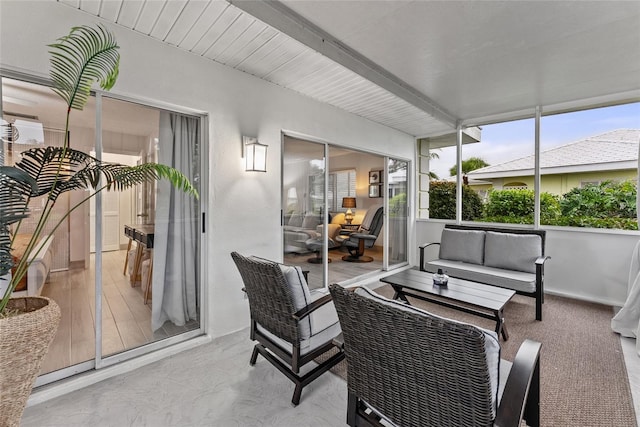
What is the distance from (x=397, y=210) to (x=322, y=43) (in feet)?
11.5

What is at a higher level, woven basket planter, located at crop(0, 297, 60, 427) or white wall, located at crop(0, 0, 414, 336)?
white wall, located at crop(0, 0, 414, 336)

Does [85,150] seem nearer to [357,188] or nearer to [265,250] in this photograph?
[265,250]

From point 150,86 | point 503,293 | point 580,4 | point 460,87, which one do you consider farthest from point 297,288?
point 460,87

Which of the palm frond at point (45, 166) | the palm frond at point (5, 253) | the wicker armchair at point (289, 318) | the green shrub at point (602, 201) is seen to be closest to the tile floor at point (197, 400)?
the wicker armchair at point (289, 318)

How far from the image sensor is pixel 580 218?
12.7 feet

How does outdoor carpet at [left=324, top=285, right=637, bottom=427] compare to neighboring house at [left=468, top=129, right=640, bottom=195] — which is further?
neighboring house at [left=468, top=129, right=640, bottom=195]

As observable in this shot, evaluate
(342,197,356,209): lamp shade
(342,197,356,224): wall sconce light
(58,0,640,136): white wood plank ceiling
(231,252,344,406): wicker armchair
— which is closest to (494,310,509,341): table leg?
(231,252,344,406): wicker armchair

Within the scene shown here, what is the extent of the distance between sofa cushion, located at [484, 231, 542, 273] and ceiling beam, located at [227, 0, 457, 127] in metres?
2.16

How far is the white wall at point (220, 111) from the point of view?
1807 millimetres

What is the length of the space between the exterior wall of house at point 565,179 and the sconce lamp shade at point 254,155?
13.0 feet

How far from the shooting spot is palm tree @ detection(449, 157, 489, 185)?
4.87m

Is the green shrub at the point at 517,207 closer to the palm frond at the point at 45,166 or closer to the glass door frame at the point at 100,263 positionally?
the glass door frame at the point at 100,263

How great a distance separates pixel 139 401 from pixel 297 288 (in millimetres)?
1251

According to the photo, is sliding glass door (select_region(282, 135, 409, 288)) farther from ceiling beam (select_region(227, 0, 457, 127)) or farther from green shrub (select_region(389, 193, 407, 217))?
ceiling beam (select_region(227, 0, 457, 127))
